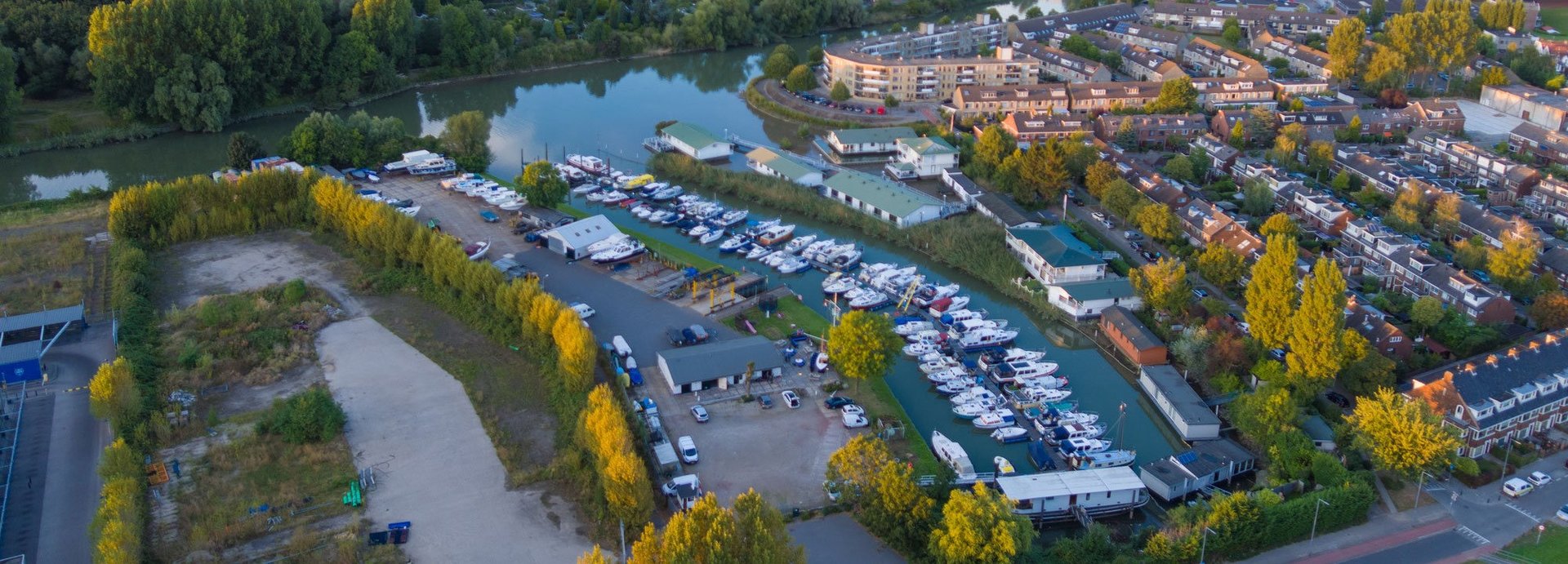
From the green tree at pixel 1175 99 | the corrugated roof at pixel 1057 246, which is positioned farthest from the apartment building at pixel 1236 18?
the corrugated roof at pixel 1057 246

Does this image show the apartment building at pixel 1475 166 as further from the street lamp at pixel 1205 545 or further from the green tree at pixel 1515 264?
the street lamp at pixel 1205 545

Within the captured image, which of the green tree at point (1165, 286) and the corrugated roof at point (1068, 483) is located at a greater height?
the green tree at point (1165, 286)

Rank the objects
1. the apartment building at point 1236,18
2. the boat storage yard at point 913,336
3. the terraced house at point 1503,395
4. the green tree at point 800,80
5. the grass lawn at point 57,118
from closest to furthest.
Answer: the terraced house at point 1503,395 → the boat storage yard at point 913,336 → the grass lawn at point 57,118 → the green tree at point 800,80 → the apartment building at point 1236,18

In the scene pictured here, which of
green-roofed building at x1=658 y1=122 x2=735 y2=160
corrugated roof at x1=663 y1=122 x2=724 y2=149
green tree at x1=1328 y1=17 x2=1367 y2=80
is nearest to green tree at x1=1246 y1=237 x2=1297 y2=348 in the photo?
green-roofed building at x1=658 y1=122 x2=735 y2=160

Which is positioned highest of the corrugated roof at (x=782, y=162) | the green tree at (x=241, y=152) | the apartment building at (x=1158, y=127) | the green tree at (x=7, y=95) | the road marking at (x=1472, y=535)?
the green tree at (x=7, y=95)


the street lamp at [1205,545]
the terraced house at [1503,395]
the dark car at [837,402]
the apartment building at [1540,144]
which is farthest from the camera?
the apartment building at [1540,144]

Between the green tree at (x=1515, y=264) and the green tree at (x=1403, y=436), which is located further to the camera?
the green tree at (x=1515, y=264)

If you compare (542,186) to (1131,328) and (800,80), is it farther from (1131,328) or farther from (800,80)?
(800,80)

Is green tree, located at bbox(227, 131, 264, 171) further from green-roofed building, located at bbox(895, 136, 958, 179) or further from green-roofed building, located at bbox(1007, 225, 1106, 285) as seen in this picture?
green-roofed building, located at bbox(1007, 225, 1106, 285)
